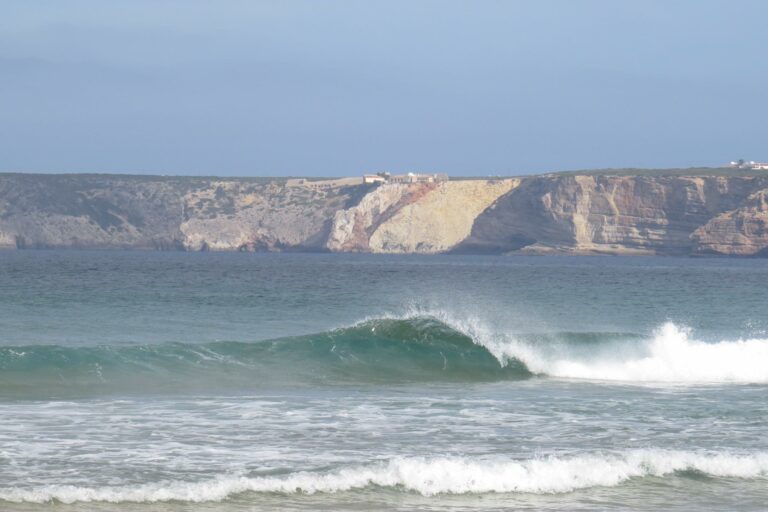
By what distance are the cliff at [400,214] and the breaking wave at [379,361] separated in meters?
106

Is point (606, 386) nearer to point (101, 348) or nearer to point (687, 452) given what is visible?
point (687, 452)

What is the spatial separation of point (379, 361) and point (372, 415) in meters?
7.35

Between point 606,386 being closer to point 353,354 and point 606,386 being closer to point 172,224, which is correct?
point 353,354

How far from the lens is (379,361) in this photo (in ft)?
74.2

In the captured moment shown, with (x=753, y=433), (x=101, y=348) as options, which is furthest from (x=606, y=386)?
(x=101, y=348)

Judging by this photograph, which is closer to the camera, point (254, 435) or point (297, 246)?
point (254, 435)

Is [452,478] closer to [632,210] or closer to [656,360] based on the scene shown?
[656,360]

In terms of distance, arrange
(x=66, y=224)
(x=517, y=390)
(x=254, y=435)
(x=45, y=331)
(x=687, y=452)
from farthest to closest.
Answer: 1. (x=66, y=224)
2. (x=45, y=331)
3. (x=517, y=390)
4. (x=254, y=435)
5. (x=687, y=452)

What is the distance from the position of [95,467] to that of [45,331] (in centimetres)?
1685

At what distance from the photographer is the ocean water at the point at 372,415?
442 inches

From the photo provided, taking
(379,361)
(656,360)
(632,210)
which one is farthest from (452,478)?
(632,210)

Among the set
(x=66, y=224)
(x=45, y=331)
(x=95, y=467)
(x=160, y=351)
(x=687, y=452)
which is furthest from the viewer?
(x=66, y=224)

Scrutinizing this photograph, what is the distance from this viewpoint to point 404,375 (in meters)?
21.6

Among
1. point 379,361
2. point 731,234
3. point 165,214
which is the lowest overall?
→ point 379,361
